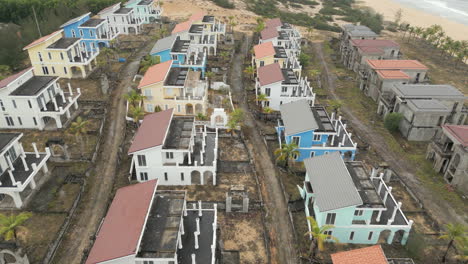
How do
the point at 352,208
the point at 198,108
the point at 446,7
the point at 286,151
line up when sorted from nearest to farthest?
the point at 352,208 → the point at 286,151 → the point at 198,108 → the point at 446,7

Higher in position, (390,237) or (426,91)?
(426,91)

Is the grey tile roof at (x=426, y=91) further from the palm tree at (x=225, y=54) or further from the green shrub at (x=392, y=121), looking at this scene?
the palm tree at (x=225, y=54)

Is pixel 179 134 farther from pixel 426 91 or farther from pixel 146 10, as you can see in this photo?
pixel 146 10

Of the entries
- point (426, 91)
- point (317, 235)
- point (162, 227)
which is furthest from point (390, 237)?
point (426, 91)

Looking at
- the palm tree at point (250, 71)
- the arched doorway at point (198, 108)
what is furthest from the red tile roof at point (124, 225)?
the palm tree at point (250, 71)

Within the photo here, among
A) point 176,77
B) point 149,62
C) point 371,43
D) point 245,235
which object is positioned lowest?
point 245,235

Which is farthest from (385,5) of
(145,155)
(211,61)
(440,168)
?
(145,155)

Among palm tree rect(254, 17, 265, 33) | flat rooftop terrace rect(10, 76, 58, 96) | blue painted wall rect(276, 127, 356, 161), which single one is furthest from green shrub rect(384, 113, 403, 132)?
flat rooftop terrace rect(10, 76, 58, 96)
